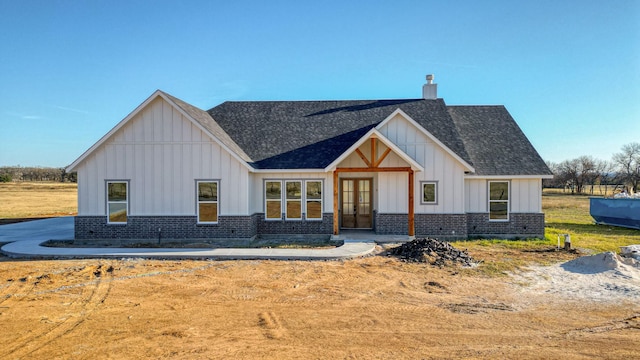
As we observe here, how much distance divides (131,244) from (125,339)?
9666 millimetres

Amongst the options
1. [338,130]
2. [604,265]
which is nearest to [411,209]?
[338,130]

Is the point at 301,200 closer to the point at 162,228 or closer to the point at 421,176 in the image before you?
the point at 421,176

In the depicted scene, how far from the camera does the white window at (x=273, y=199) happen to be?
1689cm

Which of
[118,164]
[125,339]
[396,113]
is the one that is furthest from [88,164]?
[396,113]

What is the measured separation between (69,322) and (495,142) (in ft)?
59.0

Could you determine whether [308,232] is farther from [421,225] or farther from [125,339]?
[125,339]

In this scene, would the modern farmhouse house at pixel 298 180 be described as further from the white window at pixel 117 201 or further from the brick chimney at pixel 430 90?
the brick chimney at pixel 430 90

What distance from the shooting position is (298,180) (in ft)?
55.2

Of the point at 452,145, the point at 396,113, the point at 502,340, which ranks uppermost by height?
the point at 396,113

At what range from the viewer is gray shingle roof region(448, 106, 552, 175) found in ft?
55.9

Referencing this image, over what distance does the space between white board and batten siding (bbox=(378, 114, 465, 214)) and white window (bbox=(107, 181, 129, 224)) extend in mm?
10318

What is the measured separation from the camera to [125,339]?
6551mm

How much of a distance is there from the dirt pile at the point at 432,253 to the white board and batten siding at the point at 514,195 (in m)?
4.79

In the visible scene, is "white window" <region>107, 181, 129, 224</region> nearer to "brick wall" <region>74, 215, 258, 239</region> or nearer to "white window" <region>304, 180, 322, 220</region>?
"brick wall" <region>74, 215, 258, 239</region>
